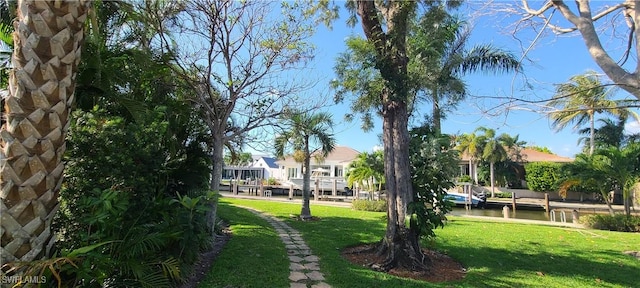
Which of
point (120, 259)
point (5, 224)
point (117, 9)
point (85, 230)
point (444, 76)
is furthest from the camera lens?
point (444, 76)

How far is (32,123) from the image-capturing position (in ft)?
9.51

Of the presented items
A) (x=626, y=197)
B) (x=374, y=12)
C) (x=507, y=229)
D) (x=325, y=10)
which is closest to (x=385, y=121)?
(x=374, y=12)

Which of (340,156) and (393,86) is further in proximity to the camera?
(340,156)

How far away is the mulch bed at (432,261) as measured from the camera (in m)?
6.46

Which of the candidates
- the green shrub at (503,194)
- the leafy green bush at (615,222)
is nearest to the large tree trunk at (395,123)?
the leafy green bush at (615,222)

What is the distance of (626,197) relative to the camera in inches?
595

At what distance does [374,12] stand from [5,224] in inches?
270

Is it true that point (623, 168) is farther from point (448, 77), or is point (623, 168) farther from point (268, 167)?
point (268, 167)

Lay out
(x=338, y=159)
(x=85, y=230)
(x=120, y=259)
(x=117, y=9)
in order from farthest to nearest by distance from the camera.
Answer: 1. (x=338, y=159)
2. (x=117, y=9)
3. (x=85, y=230)
4. (x=120, y=259)

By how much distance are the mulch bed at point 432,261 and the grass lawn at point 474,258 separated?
8.8 inches

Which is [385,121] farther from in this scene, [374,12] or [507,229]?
[507,229]

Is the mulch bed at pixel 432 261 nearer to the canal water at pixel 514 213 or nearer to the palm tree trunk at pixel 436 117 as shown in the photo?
the palm tree trunk at pixel 436 117

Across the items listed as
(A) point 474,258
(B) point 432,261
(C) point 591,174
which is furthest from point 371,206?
(B) point 432,261

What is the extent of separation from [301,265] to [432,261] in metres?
2.90
